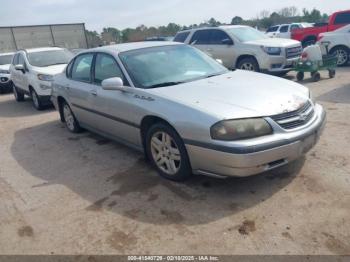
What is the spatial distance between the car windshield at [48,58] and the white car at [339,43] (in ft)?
28.3

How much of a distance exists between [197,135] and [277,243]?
125 centimetres

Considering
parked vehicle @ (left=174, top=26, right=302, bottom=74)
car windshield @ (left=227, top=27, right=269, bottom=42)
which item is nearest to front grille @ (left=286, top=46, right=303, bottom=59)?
parked vehicle @ (left=174, top=26, right=302, bottom=74)

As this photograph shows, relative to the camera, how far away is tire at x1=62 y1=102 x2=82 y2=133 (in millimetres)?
6395

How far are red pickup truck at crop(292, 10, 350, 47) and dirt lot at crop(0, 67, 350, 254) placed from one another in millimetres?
10561

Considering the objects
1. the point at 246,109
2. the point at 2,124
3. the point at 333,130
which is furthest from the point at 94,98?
the point at 2,124

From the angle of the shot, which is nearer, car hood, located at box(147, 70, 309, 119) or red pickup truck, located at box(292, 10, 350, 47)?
car hood, located at box(147, 70, 309, 119)

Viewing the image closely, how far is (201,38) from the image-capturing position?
11602 mm

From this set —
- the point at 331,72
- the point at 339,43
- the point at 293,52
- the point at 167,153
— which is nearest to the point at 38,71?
the point at 167,153

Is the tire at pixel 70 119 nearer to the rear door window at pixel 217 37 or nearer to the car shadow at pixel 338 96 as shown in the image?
the car shadow at pixel 338 96

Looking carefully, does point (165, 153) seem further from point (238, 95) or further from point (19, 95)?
point (19, 95)

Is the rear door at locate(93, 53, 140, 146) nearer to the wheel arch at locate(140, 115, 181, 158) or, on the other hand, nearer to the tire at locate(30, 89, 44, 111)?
the wheel arch at locate(140, 115, 181, 158)

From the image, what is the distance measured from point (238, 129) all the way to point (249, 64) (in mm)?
7438

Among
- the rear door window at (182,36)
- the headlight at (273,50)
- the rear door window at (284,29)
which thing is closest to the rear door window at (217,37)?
the rear door window at (182,36)

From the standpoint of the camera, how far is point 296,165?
A: 13.7 feet
